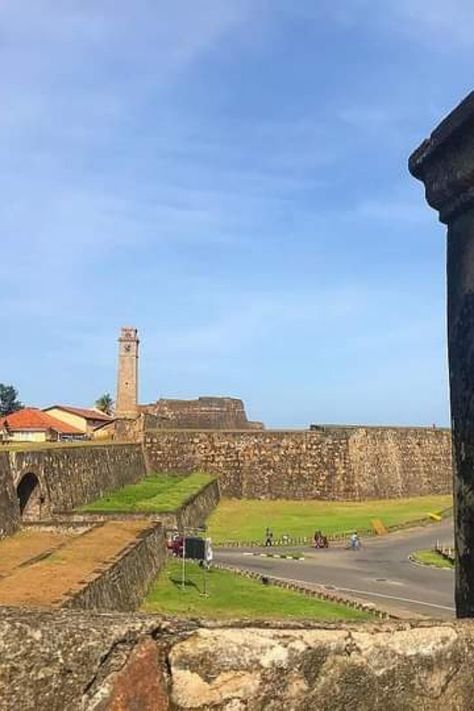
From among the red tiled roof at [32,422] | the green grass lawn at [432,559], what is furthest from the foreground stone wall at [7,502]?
the red tiled roof at [32,422]

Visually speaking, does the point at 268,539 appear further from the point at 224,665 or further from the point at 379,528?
the point at 224,665

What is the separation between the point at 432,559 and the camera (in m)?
22.0

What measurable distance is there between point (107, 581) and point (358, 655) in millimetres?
9295

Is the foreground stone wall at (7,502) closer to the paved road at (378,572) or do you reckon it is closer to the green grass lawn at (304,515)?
the paved road at (378,572)

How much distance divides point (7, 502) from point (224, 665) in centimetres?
1695

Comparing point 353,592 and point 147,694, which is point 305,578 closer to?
point 353,592

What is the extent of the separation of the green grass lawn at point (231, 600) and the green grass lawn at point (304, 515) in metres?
8.61

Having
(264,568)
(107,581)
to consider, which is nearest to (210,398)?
(264,568)

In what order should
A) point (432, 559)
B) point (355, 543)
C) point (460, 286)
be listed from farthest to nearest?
point (355, 543) → point (432, 559) → point (460, 286)

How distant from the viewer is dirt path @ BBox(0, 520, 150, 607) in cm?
868

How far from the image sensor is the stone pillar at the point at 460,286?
2793 mm

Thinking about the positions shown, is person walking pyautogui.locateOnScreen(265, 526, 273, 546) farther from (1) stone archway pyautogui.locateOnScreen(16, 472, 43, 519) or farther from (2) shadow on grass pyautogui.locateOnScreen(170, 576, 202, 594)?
(2) shadow on grass pyautogui.locateOnScreen(170, 576, 202, 594)

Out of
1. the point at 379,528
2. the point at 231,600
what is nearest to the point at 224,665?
the point at 231,600

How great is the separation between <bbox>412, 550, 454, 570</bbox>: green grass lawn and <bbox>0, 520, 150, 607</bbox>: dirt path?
9.63 metres
